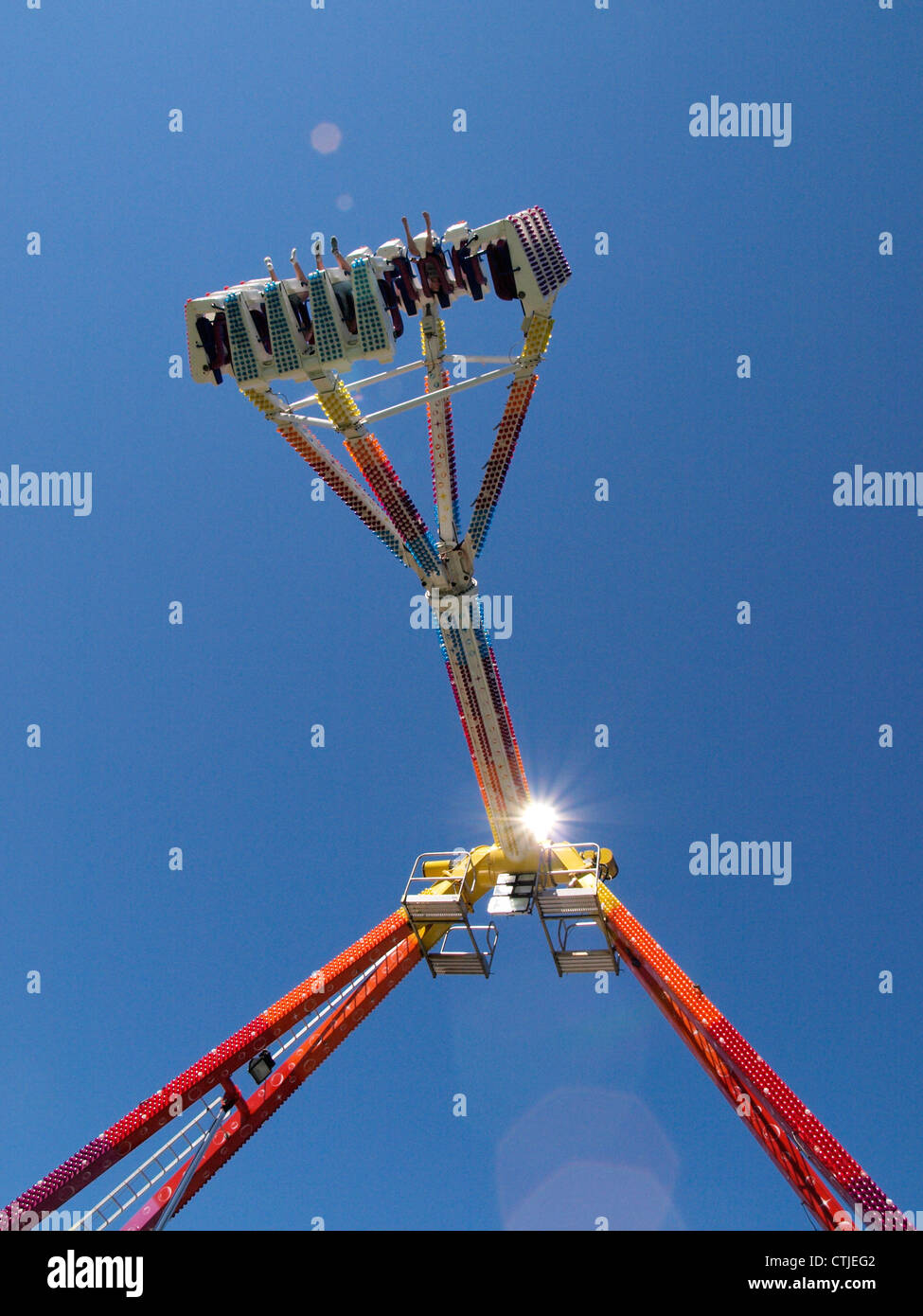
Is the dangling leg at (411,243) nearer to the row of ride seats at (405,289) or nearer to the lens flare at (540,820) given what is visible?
the row of ride seats at (405,289)

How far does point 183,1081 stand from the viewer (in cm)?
1405

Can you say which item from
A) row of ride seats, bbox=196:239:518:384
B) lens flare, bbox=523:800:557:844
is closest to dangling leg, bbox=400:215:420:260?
row of ride seats, bbox=196:239:518:384

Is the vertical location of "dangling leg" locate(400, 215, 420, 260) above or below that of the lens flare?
above

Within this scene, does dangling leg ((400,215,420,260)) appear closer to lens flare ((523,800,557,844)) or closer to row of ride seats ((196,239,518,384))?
row of ride seats ((196,239,518,384))

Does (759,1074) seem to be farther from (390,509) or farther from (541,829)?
(390,509)

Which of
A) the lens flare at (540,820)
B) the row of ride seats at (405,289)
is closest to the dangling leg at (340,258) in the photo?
the row of ride seats at (405,289)

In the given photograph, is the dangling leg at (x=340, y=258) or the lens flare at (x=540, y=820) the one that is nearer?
the dangling leg at (x=340, y=258)

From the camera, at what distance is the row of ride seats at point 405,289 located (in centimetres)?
1282

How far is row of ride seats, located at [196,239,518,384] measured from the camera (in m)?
12.8

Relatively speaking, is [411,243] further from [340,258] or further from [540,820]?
[540,820]

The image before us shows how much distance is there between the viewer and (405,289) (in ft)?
42.5

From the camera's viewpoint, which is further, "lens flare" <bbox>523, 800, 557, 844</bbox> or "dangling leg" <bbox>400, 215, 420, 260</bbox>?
"lens flare" <bbox>523, 800, 557, 844</bbox>

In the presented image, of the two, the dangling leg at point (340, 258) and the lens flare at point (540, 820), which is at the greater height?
the dangling leg at point (340, 258)
